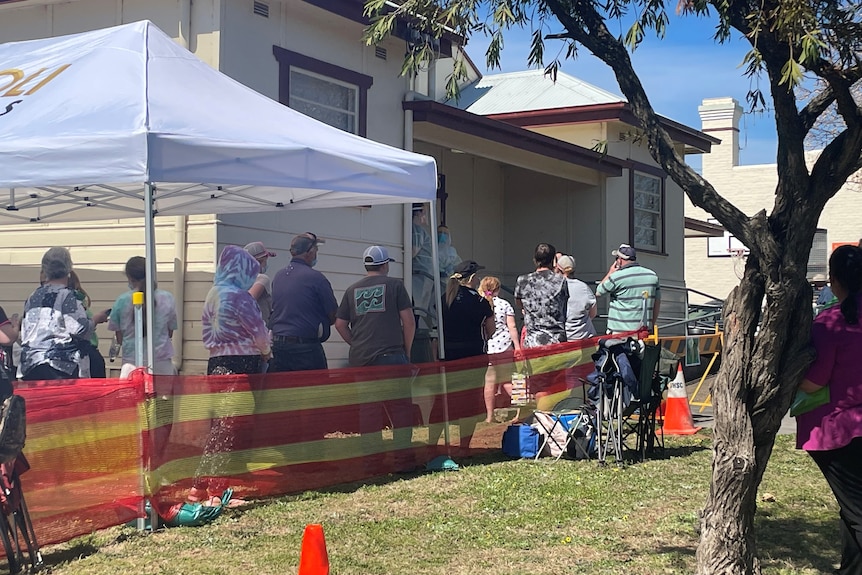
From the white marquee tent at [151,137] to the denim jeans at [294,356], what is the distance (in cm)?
132

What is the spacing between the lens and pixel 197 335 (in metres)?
9.73

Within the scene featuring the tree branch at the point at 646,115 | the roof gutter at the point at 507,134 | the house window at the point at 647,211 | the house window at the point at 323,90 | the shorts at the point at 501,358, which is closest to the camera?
the tree branch at the point at 646,115

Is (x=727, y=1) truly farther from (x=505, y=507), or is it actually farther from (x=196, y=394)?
(x=196, y=394)

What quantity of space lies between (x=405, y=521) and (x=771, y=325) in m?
2.69

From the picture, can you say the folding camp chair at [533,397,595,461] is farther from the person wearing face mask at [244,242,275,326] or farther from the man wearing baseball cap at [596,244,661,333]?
the person wearing face mask at [244,242,275,326]

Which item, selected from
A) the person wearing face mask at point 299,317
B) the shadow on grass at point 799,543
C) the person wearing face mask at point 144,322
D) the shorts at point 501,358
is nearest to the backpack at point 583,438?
the shorts at point 501,358

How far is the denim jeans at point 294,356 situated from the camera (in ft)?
26.3

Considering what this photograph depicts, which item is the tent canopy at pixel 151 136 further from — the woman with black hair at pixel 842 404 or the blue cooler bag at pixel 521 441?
the woman with black hair at pixel 842 404

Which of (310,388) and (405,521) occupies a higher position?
(310,388)

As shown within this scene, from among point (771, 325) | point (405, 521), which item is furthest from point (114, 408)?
point (771, 325)

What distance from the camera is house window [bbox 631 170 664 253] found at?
1828 centimetres

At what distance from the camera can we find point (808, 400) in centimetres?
478

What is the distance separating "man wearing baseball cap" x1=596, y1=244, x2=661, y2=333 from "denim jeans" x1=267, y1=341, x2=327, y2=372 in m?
3.49

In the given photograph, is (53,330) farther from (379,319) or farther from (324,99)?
(324,99)
